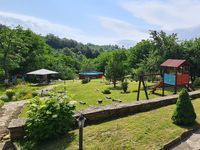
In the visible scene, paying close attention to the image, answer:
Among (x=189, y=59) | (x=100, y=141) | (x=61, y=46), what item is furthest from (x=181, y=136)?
(x=61, y=46)

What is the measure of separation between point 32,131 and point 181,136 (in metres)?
4.06

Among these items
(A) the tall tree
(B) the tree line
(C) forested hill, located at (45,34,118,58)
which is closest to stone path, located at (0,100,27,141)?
(B) the tree line

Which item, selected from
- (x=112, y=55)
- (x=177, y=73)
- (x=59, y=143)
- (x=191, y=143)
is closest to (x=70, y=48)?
(x=112, y=55)

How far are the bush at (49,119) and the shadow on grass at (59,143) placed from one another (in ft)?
0.43

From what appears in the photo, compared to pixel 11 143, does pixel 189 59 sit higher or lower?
higher

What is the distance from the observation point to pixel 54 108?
6.48 meters

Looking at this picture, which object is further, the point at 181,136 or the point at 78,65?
the point at 78,65

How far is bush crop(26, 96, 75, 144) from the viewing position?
625 centimetres

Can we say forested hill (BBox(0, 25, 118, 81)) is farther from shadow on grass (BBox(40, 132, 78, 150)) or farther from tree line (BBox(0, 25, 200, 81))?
shadow on grass (BBox(40, 132, 78, 150))

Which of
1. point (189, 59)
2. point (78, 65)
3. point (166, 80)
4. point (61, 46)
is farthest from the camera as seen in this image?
point (61, 46)

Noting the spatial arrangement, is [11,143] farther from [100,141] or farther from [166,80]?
[166,80]

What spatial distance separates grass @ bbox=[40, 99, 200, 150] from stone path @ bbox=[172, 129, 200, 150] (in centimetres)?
27

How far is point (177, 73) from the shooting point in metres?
Answer: 18.9

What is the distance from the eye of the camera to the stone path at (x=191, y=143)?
609cm
